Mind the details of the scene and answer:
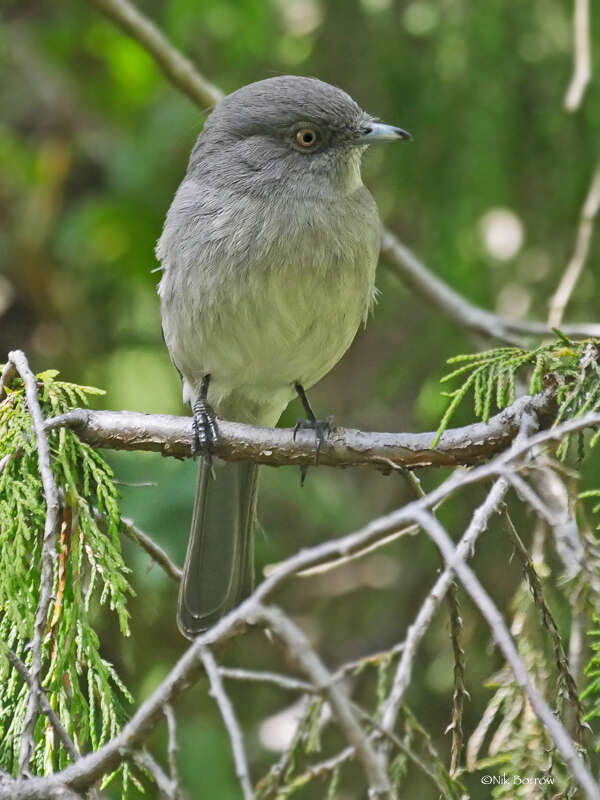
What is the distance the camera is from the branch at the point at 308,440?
2.95 metres

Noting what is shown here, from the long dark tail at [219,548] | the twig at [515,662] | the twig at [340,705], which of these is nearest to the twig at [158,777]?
the twig at [340,705]

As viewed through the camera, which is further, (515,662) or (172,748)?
(172,748)

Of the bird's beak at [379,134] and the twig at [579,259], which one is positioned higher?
the bird's beak at [379,134]

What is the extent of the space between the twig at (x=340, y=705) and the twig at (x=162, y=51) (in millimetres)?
3566

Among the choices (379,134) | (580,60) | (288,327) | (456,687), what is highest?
(580,60)

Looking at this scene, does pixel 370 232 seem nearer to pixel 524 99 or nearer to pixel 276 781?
pixel 524 99

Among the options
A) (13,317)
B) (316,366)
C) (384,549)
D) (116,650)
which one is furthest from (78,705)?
(13,317)

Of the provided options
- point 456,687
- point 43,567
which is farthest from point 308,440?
point 43,567

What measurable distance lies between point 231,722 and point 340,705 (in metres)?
0.20

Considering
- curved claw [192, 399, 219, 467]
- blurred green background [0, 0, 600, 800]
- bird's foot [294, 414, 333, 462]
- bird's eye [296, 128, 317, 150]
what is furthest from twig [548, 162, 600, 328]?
curved claw [192, 399, 219, 467]

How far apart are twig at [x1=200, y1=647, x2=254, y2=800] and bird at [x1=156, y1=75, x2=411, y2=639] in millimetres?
1815

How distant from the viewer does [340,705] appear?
155 centimetres

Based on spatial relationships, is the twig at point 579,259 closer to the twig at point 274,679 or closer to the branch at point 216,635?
the branch at point 216,635

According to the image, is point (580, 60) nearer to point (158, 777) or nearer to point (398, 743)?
point (398, 743)
